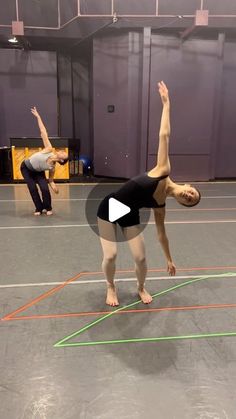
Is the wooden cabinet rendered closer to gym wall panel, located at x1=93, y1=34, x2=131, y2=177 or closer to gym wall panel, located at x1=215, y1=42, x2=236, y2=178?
gym wall panel, located at x1=93, y1=34, x2=131, y2=177

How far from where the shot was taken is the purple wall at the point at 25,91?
10.2 meters

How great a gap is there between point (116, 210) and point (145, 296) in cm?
87

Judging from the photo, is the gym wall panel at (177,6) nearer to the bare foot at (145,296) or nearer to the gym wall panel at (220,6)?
the gym wall panel at (220,6)

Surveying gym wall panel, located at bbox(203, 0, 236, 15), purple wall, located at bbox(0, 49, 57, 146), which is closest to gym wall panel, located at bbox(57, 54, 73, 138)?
purple wall, located at bbox(0, 49, 57, 146)

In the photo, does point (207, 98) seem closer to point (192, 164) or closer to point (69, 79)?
point (192, 164)

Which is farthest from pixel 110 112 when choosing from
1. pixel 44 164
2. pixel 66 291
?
pixel 66 291

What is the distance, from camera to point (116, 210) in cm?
293

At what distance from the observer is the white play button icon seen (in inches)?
115

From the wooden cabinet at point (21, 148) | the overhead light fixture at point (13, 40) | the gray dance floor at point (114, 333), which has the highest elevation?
the overhead light fixture at point (13, 40)

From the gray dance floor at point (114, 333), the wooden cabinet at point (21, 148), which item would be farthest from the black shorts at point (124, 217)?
the wooden cabinet at point (21, 148)

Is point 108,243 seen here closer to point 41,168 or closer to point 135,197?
point 135,197

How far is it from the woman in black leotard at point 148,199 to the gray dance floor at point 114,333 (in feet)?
1.40

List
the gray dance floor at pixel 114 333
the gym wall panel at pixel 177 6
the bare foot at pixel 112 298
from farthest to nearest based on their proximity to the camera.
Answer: the gym wall panel at pixel 177 6 → the bare foot at pixel 112 298 → the gray dance floor at pixel 114 333

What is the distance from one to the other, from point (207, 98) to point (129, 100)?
2.00 m
